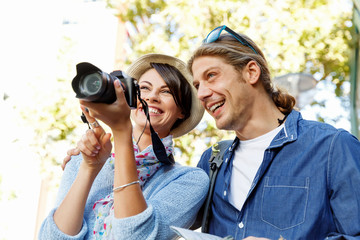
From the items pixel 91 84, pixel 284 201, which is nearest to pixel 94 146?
pixel 91 84

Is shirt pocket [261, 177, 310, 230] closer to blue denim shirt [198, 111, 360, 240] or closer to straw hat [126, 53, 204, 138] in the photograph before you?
blue denim shirt [198, 111, 360, 240]

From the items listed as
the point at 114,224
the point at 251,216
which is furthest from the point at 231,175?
the point at 114,224

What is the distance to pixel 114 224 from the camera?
1923 millimetres

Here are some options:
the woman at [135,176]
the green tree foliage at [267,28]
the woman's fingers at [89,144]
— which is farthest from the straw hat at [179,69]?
the green tree foliage at [267,28]

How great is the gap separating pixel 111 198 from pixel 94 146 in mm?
327

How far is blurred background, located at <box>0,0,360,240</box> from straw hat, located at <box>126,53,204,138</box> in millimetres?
3294

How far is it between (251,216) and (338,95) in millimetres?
7054

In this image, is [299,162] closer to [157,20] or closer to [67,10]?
[157,20]

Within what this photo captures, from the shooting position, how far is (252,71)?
2574 mm

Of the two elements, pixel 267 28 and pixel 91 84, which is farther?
pixel 267 28

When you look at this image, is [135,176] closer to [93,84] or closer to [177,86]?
[93,84]

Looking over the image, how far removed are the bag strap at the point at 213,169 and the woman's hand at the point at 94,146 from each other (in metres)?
0.66

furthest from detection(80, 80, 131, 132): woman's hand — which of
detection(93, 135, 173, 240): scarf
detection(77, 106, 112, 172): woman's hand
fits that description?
detection(93, 135, 173, 240): scarf

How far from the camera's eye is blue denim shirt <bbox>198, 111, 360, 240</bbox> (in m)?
1.91
